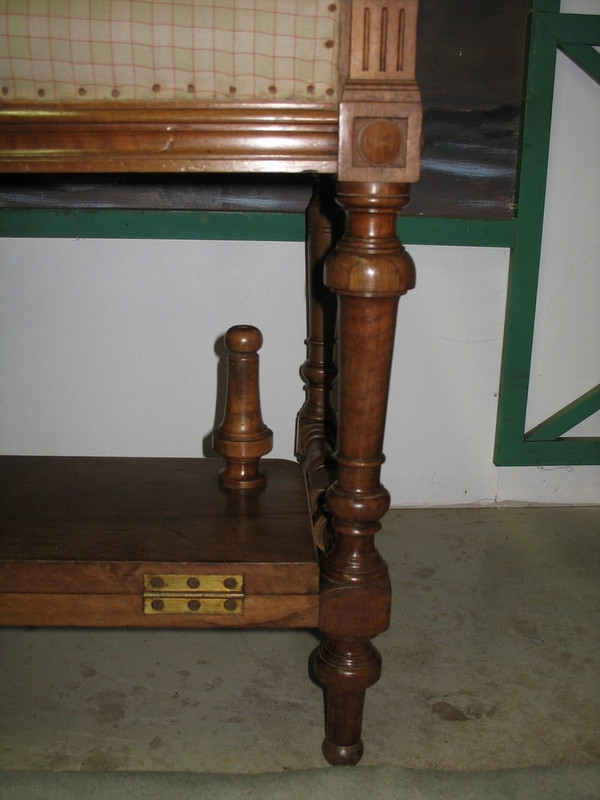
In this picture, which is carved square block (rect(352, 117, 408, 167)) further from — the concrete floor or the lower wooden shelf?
the concrete floor

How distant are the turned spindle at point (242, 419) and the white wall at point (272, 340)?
1.82ft

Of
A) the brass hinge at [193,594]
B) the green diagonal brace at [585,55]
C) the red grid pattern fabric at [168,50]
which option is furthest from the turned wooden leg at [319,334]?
the green diagonal brace at [585,55]

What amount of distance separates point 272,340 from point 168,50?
0.92 meters

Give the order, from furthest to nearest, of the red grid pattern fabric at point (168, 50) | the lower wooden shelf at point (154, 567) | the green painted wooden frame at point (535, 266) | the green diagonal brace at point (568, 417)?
the green diagonal brace at point (568, 417)
the green painted wooden frame at point (535, 266)
the lower wooden shelf at point (154, 567)
the red grid pattern fabric at point (168, 50)

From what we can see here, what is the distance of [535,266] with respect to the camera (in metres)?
1.62

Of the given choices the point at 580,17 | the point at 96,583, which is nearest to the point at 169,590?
the point at 96,583

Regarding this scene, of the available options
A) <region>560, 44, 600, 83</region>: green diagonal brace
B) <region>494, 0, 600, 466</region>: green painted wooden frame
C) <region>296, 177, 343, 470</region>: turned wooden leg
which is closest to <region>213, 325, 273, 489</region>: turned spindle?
<region>296, 177, 343, 470</region>: turned wooden leg

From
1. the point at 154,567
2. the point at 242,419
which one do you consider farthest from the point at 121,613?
the point at 242,419

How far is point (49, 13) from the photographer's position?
75 cm

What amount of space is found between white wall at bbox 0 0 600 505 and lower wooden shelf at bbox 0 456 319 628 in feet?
2.16

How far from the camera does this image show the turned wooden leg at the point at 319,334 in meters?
1.31

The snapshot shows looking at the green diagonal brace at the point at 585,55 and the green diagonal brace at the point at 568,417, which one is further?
the green diagonal brace at the point at 568,417

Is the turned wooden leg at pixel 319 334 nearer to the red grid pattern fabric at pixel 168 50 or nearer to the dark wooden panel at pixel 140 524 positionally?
the dark wooden panel at pixel 140 524

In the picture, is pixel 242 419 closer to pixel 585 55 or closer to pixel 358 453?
pixel 358 453
